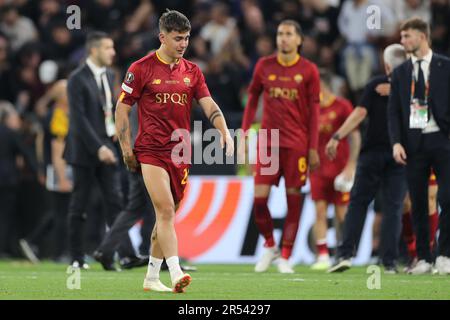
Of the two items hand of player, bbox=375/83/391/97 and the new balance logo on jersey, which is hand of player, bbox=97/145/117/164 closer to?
hand of player, bbox=375/83/391/97

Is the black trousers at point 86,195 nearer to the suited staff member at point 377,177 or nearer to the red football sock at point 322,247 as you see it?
the suited staff member at point 377,177

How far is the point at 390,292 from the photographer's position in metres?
9.95

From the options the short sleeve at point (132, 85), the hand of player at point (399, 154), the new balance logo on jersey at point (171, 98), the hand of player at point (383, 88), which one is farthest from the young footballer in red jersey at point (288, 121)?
the short sleeve at point (132, 85)

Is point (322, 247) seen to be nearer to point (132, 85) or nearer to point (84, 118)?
point (84, 118)

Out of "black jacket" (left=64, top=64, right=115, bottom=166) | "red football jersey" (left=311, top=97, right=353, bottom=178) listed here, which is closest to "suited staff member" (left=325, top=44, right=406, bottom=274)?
"red football jersey" (left=311, top=97, right=353, bottom=178)

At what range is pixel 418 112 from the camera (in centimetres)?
1225

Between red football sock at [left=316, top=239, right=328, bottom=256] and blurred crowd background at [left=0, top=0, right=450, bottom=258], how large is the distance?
2.57 metres

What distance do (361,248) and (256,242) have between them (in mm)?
1471

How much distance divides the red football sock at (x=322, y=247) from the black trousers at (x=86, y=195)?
2789 millimetres

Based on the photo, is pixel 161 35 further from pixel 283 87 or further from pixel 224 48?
pixel 224 48

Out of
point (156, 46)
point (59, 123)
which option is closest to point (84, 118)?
point (59, 123)

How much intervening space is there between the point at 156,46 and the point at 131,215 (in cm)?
734

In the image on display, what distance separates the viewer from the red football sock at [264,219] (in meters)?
13.4

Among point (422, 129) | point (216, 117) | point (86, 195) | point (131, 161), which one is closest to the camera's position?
point (131, 161)
